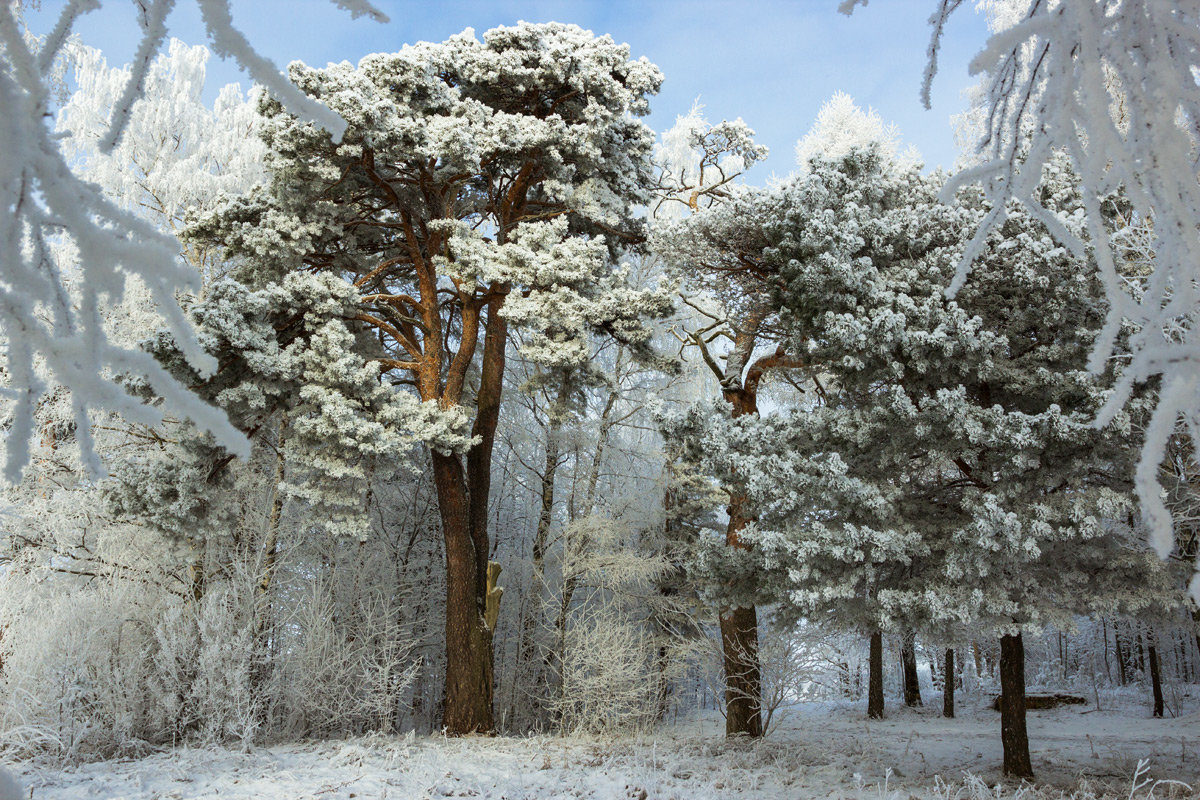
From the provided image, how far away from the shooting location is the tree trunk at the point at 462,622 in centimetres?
835

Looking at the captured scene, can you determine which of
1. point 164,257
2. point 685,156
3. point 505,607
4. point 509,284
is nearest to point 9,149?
point 164,257

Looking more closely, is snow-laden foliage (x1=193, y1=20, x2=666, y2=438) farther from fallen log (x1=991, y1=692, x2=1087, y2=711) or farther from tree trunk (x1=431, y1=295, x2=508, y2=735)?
fallen log (x1=991, y1=692, x2=1087, y2=711)

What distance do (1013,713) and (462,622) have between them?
5655 millimetres

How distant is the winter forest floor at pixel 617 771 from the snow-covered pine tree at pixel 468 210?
1911mm

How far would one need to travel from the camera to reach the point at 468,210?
995cm

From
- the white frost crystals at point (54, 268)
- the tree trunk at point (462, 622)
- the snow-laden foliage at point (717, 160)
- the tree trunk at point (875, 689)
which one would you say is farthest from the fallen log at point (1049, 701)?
the white frost crystals at point (54, 268)

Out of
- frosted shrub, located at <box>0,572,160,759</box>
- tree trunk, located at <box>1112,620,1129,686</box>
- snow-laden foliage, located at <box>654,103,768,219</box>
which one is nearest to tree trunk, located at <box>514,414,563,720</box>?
snow-laden foliage, located at <box>654,103,768,219</box>

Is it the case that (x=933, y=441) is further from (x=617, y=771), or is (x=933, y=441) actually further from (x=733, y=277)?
(x=617, y=771)

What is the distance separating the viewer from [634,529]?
494 inches

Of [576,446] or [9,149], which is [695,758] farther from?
[9,149]

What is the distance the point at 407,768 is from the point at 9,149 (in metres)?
6.44

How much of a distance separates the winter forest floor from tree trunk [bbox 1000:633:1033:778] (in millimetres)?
184

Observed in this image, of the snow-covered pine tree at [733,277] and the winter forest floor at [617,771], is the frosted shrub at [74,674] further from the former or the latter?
the snow-covered pine tree at [733,277]

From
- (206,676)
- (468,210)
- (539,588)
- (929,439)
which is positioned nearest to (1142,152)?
(929,439)
